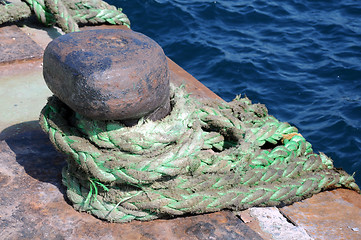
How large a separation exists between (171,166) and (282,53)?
4595 millimetres

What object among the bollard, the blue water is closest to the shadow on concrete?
the bollard

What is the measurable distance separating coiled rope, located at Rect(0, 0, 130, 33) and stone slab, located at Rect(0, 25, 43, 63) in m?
0.14

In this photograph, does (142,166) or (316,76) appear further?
(316,76)

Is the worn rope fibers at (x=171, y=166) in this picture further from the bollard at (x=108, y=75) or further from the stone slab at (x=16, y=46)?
the stone slab at (x=16, y=46)

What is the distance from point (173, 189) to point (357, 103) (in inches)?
142

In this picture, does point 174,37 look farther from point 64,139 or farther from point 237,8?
point 64,139

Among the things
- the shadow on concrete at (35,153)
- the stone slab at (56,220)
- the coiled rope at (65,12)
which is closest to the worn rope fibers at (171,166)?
the stone slab at (56,220)

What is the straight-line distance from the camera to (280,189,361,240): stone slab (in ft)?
7.54

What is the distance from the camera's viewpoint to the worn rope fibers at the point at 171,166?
6.63 ft

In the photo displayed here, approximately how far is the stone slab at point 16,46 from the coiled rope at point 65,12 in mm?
136

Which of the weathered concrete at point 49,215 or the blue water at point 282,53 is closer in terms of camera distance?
the weathered concrete at point 49,215

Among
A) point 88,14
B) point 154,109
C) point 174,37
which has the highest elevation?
point 154,109

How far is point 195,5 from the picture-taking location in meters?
7.64

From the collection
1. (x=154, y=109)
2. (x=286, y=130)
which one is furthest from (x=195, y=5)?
(x=154, y=109)
